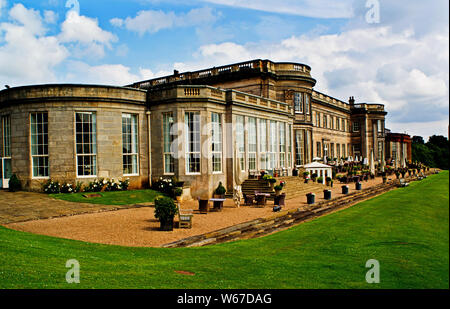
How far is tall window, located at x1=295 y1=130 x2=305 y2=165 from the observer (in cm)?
4335

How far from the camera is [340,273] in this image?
6750 millimetres

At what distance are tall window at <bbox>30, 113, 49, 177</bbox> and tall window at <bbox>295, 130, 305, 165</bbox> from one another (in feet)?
92.2

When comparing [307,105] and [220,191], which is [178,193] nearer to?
[220,191]

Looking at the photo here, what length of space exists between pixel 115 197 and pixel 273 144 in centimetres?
1645

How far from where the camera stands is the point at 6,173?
25594mm

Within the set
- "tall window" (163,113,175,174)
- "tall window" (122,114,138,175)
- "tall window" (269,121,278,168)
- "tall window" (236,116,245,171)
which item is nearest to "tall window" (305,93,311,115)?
"tall window" (269,121,278,168)

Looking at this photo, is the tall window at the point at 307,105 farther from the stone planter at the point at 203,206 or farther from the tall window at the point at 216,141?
the stone planter at the point at 203,206

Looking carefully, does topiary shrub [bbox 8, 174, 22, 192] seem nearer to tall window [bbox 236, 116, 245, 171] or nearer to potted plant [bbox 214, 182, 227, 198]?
potted plant [bbox 214, 182, 227, 198]

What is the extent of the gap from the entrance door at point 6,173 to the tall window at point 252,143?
1820 cm

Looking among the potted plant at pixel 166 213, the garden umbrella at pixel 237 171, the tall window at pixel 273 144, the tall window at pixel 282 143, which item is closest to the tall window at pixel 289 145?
the tall window at pixel 282 143

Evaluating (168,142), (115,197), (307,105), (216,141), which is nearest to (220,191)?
(216,141)

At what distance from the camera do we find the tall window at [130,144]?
2617cm

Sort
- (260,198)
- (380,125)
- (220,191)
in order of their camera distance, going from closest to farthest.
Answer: (260,198)
(220,191)
(380,125)

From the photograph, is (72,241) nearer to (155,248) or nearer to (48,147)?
(155,248)
